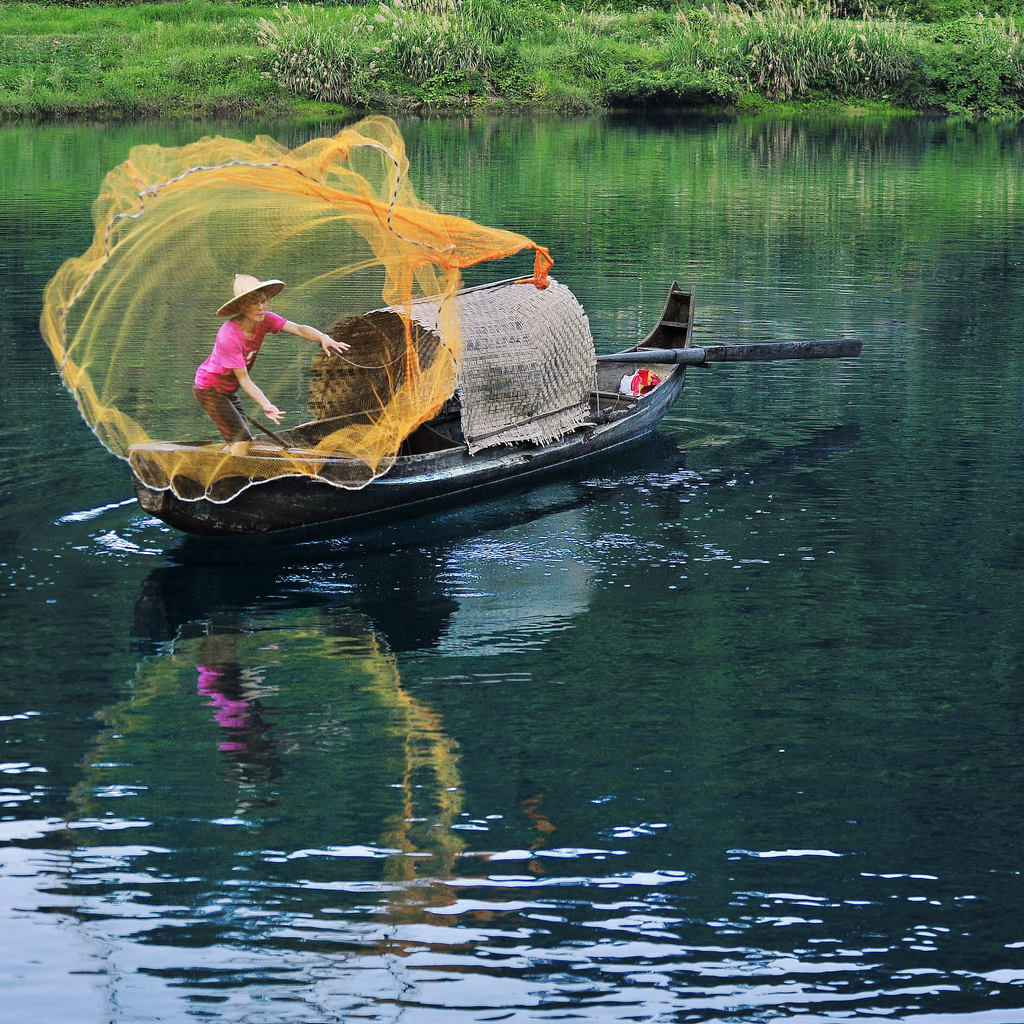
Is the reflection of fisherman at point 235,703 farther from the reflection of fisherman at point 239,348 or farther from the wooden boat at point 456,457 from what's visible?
the reflection of fisherman at point 239,348

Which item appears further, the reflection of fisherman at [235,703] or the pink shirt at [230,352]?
the pink shirt at [230,352]

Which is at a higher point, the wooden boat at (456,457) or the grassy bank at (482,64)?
the grassy bank at (482,64)

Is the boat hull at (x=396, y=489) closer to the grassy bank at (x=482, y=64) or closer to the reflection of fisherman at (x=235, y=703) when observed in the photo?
the reflection of fisherman at (x=235, y=703)

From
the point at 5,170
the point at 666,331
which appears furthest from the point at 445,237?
the point at 5,170

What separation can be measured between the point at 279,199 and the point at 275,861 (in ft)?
19.6

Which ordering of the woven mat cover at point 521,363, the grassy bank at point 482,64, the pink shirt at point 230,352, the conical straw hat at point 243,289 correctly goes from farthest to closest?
the grassy bank at point 482,64 < the woven mat cover at point 521,363 < the pink shirt at point 230,352 < the conical straw hat at point 243,289

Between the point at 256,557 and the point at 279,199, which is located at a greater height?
the point at 279,199

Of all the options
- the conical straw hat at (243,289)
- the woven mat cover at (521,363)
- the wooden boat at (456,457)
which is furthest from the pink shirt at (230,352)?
the woven mat cover at (521,363)

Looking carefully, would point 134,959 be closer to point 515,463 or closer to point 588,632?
point 588,632

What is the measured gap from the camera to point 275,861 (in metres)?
6.85

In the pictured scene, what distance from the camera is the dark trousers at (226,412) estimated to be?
10.7 m

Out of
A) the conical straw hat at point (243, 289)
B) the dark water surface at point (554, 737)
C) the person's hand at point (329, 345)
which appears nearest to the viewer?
the dark water surface at point (554, 737)

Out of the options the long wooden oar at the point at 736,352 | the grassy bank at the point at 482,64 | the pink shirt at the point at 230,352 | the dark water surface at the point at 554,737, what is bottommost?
the dark water surface at the point at 554,737

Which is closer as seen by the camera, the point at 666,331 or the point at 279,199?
the point at 279,199
